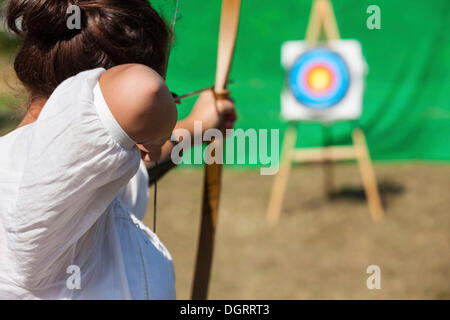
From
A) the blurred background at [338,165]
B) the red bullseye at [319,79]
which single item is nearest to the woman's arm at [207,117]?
the blurred background at [338,165]

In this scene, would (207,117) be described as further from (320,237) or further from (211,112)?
(320,237)

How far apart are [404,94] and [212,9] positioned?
4.70ft

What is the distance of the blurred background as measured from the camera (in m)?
2.66

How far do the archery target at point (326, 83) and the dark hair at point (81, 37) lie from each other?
2.76 meters

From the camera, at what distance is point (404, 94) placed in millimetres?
3816

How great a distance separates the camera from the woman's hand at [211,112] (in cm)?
112

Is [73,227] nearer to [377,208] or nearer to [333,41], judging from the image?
[377,208]

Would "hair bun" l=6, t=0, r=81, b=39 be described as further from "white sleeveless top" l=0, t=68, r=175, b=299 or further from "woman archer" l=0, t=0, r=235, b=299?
"white sleeveless top" l=0, t=68, r=175, b=299

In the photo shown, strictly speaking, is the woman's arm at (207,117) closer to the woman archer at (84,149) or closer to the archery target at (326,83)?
the woman archer at (84,149)

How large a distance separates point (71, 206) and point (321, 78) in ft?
9.58

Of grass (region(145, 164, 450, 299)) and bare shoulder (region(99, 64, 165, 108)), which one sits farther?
grass (region(145, 164, 450, 299))

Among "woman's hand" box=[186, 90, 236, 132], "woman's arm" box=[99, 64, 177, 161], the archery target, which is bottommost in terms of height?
"woman's arm" box=[99, 64, 177, 161]

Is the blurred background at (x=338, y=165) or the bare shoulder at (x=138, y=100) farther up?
the blurred background at (x=338, y=165)

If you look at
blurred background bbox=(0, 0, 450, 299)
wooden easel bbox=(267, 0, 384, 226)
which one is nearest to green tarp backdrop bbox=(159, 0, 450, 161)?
blurred background bbox=(0, 0, 450, 299)
